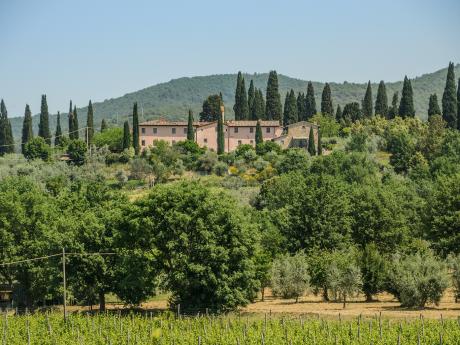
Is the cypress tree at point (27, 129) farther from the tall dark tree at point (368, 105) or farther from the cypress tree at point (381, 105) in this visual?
the cypress tree at point (381, 105)

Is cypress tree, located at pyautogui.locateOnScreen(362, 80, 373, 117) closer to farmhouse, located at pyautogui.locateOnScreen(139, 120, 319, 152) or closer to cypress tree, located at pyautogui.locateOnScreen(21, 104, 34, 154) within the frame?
farmhouse, located at pyautogui.locateOnScreen(139, 120, 319, 152)

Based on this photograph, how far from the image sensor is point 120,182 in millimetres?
101750

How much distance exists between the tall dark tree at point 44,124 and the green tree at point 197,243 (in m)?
83.7

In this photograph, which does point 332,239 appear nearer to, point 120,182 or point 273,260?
A: point 273,260

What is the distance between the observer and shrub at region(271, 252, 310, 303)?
175ft

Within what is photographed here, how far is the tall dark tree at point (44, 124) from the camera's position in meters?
129

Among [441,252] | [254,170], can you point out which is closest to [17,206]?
[441,252]

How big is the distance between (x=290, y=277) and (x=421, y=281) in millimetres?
10237

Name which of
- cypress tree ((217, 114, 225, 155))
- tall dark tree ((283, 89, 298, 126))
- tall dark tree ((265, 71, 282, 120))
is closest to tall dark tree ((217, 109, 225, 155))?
cypress tree ((217, 114, 225, 155))

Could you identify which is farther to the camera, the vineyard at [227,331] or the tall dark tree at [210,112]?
the tall dark tree at [210,112]

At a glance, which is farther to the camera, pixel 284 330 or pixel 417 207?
pixel 417 207

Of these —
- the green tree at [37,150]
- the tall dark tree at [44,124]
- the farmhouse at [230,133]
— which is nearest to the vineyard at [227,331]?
the green tree at [37,150]

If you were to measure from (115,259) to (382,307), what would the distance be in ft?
55.3

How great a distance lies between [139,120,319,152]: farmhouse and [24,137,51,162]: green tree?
1425 cm
